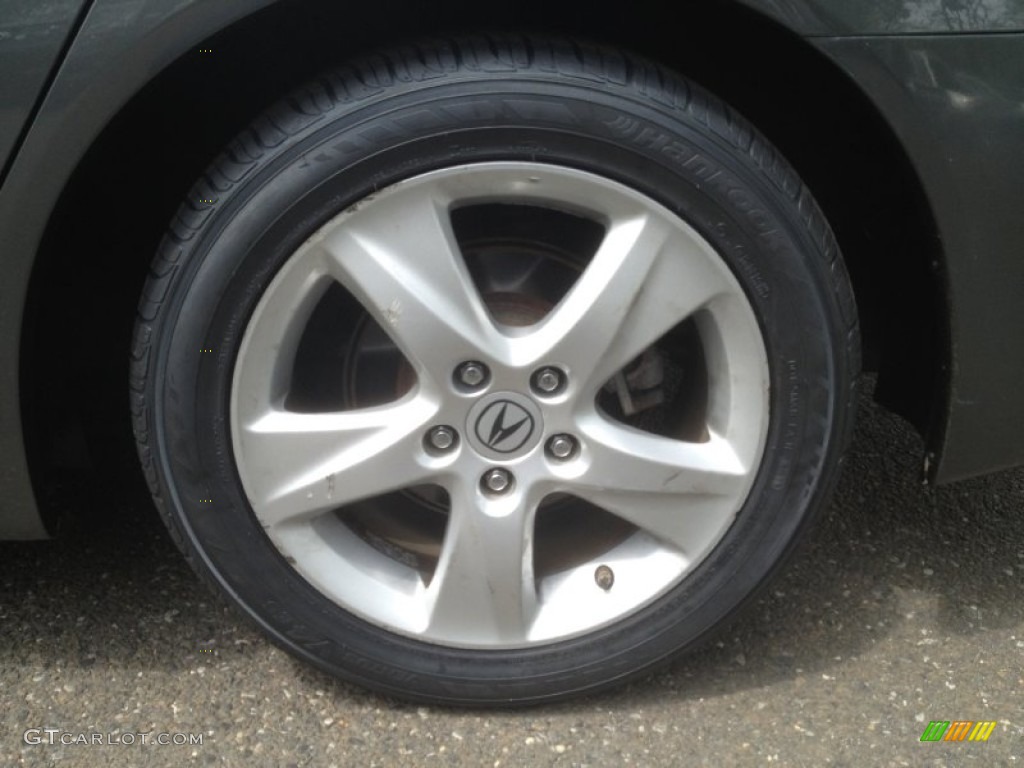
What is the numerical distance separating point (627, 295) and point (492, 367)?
0.23 m

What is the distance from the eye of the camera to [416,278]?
5.07 ft

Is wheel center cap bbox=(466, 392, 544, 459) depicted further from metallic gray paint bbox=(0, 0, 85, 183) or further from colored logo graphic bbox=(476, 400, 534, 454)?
metallic gray paint bbox=(0, 0, 85, 183)

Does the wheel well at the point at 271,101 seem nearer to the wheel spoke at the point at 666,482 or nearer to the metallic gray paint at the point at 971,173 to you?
the metallic gray paint at the point at 971,173

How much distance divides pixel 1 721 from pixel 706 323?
1.35m

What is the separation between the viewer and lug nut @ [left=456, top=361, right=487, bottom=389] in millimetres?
1578

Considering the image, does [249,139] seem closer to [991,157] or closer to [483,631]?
[483,631]

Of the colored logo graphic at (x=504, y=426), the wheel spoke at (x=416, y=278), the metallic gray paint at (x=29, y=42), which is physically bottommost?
the colored logo graphic at (x=504, y=426)

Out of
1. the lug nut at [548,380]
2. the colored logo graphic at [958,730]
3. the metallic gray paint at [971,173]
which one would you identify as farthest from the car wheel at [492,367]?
the colored logo graphic at [958,730]

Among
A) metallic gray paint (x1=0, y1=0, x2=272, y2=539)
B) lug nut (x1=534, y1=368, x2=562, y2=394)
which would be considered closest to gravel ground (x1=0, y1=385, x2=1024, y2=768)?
lug nut (x1=534, y1=368, x2=562, y2=394)

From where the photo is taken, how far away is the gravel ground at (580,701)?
170 centimetres

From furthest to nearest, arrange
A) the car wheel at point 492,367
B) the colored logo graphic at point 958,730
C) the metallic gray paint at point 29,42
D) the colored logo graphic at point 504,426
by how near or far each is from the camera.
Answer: the colored logo graphic at point 958,730
the colored logo graphic at point 504,426
the car wheel at point 492,367
the metallic gray paint at point 29,42

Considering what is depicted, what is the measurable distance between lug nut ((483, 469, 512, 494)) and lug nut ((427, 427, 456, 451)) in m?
0.08

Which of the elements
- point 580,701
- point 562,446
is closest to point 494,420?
point 562,446

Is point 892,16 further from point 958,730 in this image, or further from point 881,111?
point 958,730
